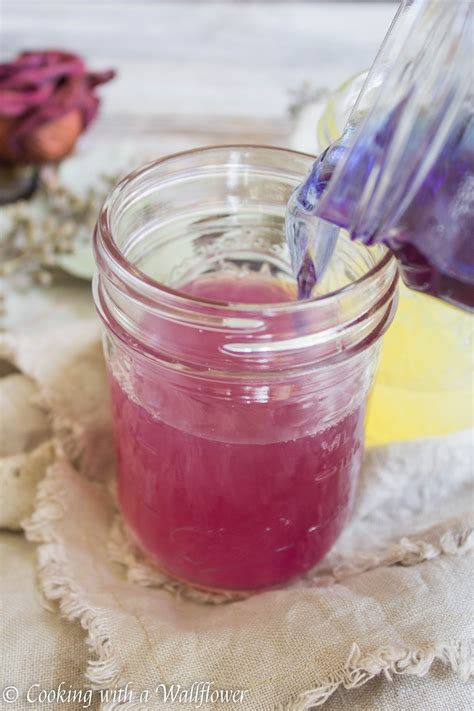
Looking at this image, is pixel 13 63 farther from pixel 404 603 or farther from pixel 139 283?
pixel 404 603

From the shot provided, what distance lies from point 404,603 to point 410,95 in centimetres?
45

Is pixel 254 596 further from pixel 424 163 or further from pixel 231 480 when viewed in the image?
pixel 424 163

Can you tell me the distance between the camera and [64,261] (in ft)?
4.37

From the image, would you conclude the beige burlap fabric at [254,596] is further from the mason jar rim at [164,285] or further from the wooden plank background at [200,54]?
the wooden plank background at [200,54]

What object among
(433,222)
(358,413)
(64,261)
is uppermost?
(433,222)

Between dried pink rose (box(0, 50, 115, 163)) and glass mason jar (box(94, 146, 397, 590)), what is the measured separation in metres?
0.61

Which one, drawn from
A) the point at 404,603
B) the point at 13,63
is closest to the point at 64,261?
the point at 13,63

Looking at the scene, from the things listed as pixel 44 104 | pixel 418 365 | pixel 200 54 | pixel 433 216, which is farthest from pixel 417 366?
pixel 200 54

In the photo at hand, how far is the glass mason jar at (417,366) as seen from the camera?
3.13 ft

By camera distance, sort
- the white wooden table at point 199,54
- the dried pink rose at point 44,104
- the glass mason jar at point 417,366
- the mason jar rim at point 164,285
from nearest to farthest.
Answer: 1. the mason jar rim at point 164,285
2. the glass mason jar at point 417,366
3. the dried pink rose at point 44,104
4. the white wooden table at point 199,54

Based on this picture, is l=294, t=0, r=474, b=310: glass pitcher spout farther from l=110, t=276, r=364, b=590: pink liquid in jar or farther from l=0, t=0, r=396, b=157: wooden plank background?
l=0, t=0, r=396, b=157: wooden plank background

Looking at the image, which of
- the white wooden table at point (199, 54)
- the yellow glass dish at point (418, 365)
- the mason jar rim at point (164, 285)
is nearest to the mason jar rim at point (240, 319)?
the mason jar rim at point (164, 285)

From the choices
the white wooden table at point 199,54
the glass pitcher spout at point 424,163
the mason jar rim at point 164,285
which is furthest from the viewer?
the white wooden table at point 199,54

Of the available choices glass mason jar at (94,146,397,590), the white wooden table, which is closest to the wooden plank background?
the white wooden table
